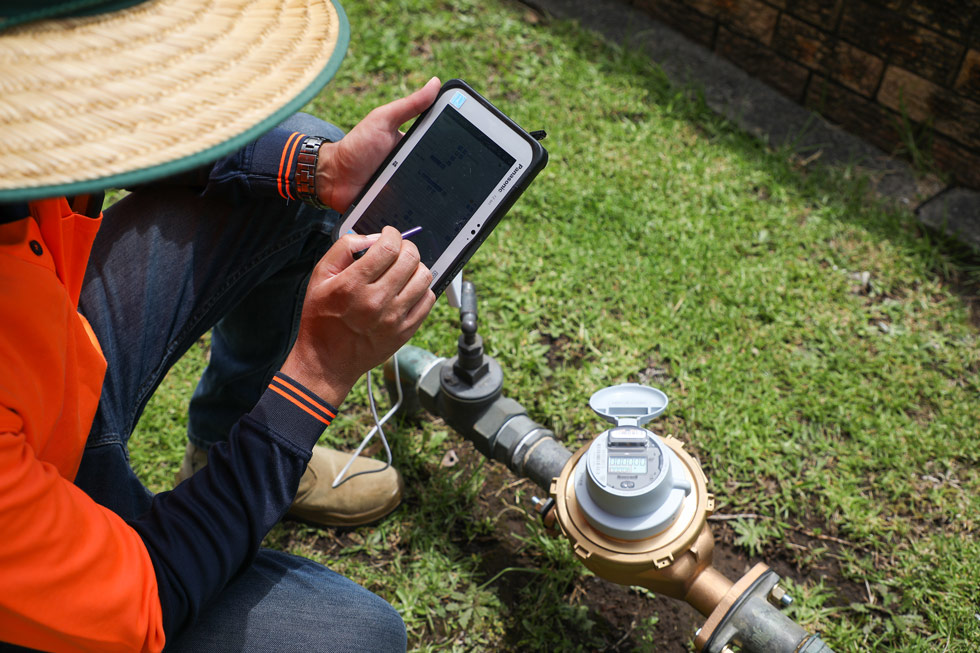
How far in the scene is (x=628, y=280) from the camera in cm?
238

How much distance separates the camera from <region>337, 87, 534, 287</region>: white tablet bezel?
55.6 inches

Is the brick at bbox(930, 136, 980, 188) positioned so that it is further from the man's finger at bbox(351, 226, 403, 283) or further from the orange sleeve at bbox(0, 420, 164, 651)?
the orange sleeve at bbox(0, 420, 164, 651)

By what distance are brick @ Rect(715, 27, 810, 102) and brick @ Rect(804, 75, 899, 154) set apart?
56mm

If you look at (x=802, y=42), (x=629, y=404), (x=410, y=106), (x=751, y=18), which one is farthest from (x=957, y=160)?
(x=410, y=106)

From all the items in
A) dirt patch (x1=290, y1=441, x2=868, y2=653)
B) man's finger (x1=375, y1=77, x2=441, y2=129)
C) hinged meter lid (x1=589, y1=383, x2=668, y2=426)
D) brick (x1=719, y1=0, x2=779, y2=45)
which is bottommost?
dirt patch (x1=290, y1=441, x2=868, y2=653)

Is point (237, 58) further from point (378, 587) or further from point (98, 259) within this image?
point (378, 587)

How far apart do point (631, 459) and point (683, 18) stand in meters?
2.41

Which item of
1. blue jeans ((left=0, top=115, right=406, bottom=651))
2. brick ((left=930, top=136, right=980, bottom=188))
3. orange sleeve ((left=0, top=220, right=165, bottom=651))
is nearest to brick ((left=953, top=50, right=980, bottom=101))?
brick ((left=930, top=136, right=980, bottom=188))

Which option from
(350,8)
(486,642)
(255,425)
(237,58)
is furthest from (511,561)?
(350,8)

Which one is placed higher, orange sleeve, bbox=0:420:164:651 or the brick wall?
the brick wall

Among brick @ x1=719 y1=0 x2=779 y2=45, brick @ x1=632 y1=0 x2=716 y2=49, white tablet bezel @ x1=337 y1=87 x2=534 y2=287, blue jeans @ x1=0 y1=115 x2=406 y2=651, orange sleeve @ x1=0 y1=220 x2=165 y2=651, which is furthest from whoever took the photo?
brick @ x1=632 y1=0 x2=716 y2=49

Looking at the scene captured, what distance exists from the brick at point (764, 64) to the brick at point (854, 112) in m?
0.06

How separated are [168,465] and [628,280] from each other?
4.77ft

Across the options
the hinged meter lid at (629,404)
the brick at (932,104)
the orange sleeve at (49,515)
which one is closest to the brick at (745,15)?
the brick at (932,104)
